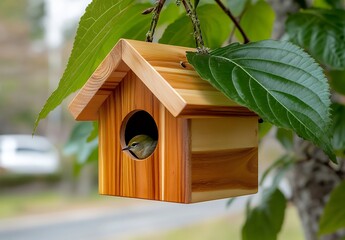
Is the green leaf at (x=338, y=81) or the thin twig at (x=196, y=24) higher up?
the thin twig at (x=196, y=24)

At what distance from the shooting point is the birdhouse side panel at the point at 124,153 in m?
0.69

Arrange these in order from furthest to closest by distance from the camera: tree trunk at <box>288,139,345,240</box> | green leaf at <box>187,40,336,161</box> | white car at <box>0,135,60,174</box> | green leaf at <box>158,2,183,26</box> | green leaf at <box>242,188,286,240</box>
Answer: white car at <box>0,135,60,174</box> < tree trunk at <box>288,139,345,240</box> < green leaf at <box>242,188,286,240</box> < green leaf at <box>158,2,183,26</box> < green leaf at <box>187,40,336,161</box>

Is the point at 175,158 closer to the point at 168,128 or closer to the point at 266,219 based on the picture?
the point at 168,128

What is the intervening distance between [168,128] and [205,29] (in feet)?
0.75

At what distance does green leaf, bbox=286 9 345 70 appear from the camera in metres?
0.84

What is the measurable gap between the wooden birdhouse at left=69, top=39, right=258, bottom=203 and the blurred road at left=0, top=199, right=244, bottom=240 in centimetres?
598

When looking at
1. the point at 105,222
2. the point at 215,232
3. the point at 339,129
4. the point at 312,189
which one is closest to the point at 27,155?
the point at 105,222

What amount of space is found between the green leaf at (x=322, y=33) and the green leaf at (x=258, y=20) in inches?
2.0

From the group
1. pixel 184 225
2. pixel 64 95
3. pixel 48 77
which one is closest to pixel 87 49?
pixel 64 95

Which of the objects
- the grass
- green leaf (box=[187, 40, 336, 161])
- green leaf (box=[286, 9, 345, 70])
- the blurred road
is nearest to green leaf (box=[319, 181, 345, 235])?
green leaf (box=[286, 9, 345, 70])

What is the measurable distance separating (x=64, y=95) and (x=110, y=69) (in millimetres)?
71

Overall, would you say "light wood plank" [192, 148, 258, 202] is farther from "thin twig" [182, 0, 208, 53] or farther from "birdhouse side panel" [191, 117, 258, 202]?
"thin twig" [182, 0, 208, 53]

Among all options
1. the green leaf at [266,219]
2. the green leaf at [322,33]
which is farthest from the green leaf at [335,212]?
the green leaf at [322,33]

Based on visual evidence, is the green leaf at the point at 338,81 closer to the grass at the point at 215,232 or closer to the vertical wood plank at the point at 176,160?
the vertical wood plank at the point at 176,160
